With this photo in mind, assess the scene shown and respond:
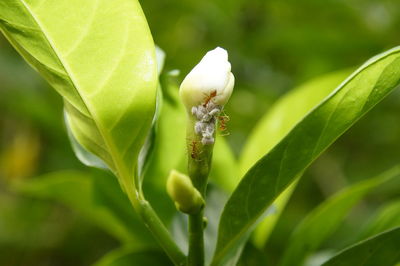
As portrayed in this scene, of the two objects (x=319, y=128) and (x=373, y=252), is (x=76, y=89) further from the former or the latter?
(x=373, y=252)

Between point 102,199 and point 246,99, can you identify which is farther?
point 246,99

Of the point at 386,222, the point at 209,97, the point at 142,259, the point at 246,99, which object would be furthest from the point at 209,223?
the point at 246,99

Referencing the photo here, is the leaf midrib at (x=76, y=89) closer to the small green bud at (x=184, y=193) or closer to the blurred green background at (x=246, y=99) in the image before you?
the small green bud at (x=184, y=193)

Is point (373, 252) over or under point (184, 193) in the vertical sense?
under

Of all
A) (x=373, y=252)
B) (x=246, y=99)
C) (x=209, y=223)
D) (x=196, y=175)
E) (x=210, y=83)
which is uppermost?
(x=210, y=83)

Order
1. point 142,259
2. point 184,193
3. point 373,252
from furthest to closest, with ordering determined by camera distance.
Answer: point 142,259
point 373,252
point 184,193

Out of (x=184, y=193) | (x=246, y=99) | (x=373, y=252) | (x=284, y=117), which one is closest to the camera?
(x=184, y=193)

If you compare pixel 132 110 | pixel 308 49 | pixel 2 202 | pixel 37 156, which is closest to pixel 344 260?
pixel 132 110
